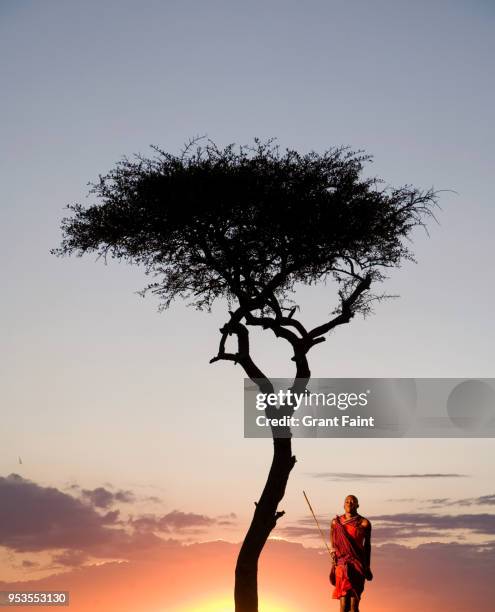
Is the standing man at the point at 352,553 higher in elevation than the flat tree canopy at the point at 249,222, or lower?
lower

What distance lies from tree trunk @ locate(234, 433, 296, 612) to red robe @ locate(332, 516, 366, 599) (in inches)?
174

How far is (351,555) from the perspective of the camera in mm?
21516

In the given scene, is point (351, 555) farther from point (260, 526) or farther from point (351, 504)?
point (260, 526)

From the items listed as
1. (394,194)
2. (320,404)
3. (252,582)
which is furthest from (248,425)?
(394,194)

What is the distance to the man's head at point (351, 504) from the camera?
848 inches

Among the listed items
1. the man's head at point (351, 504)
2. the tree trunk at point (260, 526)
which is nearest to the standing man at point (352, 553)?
the man's head at point (351, 504)

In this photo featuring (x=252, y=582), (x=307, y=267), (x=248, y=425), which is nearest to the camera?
(x=252, y=582)

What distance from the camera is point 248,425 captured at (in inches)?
1091

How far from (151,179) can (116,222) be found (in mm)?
1661

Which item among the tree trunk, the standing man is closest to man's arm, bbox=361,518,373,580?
the standing man

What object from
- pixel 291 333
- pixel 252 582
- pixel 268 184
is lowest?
pixel 252 582

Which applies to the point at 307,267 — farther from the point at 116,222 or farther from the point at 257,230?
the point at 116,222

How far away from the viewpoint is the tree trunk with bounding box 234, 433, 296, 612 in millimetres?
25500

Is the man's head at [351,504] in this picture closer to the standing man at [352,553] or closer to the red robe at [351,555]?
the standing man at [352,553]
